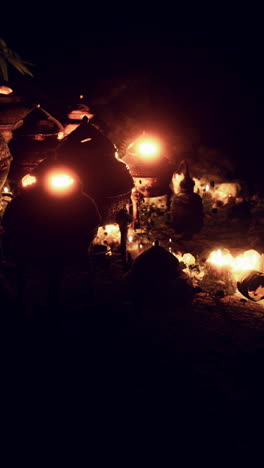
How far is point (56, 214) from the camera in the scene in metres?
3.94

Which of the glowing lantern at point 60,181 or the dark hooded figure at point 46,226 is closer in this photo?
the dark hooded figure at point 46,226

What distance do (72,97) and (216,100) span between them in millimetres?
4120

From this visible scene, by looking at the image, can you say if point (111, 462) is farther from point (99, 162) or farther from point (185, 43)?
point (185, 43)

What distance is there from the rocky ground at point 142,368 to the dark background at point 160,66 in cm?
645

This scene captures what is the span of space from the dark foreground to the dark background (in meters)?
6.60

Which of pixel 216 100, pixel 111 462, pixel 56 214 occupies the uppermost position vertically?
pixel 216 100

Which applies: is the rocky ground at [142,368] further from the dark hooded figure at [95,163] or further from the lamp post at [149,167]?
the lamp post at [149,167]

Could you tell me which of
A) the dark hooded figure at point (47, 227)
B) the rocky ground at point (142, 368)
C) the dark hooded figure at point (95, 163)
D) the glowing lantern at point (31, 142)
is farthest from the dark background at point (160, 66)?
the dark hooded figure at point (47, 227)

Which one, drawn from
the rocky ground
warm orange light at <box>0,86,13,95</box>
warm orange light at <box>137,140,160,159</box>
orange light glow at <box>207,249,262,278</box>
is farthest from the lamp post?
warm orange light at <box>0,86,13,95</box>

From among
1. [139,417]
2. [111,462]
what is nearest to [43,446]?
[111,462]

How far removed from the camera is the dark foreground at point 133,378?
3.01 m

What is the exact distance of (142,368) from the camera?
12.5 ft

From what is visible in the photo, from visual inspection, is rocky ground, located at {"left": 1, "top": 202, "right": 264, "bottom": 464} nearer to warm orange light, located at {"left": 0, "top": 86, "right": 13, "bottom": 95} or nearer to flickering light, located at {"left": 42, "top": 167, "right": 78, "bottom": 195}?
flickering light, located at {"left": 42, "top": 167, "right": 78, "bottom": 195}

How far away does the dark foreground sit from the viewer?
3.01m
